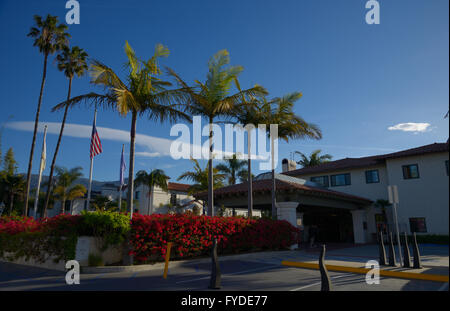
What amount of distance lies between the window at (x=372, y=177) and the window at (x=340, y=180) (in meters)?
1.72

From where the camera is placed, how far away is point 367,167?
92.7 ft

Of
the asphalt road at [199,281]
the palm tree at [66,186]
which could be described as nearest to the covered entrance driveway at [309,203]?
the asphalt road at [199,281]

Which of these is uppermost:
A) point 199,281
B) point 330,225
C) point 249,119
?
point 249,119

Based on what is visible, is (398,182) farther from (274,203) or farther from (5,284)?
(5,284)

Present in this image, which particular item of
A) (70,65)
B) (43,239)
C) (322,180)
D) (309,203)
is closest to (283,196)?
(309,203)

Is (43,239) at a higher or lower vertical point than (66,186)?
lower

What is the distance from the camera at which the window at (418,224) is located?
23.9 metres

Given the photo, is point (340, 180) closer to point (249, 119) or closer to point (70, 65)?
point (249, 119)

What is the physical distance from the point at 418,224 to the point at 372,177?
17.7ft

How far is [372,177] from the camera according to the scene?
2800 cm

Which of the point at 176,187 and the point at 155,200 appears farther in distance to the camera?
the point at 176,187

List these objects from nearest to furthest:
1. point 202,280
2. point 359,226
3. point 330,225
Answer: point 202,280, point 359,226, point 330,225
